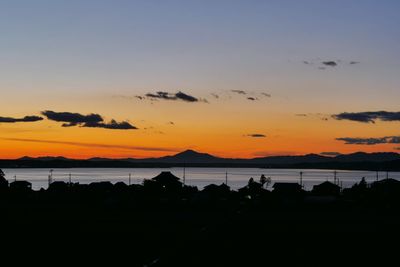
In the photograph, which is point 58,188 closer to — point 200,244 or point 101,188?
point 101,188

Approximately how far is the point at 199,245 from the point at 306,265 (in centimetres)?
760

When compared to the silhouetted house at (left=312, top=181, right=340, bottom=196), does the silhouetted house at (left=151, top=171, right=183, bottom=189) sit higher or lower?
higher

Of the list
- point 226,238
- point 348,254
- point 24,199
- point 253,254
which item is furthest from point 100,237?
point 24,199

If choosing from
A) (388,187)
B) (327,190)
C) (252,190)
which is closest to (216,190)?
(252,190)

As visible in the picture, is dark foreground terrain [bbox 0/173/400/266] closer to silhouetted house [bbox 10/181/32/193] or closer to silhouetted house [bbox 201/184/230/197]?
silhouetted house [bbox 201/184/230/197]

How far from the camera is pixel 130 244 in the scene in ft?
97.8

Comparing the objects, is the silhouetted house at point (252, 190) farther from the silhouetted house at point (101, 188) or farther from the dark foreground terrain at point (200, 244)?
the dark foreground terrain at point (200, 244)

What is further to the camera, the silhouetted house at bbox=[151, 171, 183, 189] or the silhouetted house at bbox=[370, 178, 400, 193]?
the silhouetted house at bbox=[151, 171, 183, 189]

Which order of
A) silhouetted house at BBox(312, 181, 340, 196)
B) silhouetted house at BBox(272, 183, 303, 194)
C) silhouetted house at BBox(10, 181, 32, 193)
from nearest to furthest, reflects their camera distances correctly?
silhouetted house at BBox(272, 183, 303, 194), silhouetted house at BBox(10, 181, 32, 193), silhouetted house at BBox(312, 181, 340, 196)

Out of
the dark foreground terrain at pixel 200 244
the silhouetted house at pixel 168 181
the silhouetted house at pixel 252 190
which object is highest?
the silhouetted house at pixel 168 181

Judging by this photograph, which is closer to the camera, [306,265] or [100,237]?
[306,265]

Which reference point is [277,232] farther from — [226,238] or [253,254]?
[253,254]

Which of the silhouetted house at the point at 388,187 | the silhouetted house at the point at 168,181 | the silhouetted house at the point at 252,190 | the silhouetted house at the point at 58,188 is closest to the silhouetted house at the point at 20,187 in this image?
the silhouetted house at the point at 58,188

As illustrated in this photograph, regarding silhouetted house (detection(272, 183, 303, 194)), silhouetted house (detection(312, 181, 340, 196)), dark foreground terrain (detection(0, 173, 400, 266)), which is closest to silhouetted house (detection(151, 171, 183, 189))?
silhouetted house (detection(272, 183, 303, 194))
